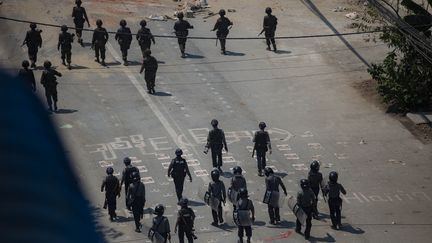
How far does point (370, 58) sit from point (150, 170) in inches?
496

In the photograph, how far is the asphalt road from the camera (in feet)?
62.3

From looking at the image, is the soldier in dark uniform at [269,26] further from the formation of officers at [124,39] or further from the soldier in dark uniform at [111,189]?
the soldier in dark uniform at [111,189]

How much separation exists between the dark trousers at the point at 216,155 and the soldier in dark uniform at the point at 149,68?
6.04 metres

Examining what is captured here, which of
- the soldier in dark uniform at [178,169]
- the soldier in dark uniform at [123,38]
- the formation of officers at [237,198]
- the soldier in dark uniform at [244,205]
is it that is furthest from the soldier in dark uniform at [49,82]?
the soldier in dark uniform at [244,205]

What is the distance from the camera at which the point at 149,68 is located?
86.0ft

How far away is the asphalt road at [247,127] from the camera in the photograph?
19.0m

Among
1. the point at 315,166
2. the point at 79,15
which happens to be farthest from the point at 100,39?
the point at 315,166

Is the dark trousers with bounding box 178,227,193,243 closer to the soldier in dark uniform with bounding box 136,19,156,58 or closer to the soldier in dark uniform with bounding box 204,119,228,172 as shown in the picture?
the soldier in dark uniform with bounding box 204,119,228,172

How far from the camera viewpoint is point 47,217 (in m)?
1.35

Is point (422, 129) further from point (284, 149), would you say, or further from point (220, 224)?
point (220, 224)

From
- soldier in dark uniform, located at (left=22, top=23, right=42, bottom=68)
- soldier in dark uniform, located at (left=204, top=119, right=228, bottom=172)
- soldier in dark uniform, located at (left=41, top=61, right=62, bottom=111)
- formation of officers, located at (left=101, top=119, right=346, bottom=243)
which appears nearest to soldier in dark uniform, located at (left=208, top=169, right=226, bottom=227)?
formation of officers, located at (left=101, top=119, right=346, bottom=243)

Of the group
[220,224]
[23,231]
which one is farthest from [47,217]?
[220,224]

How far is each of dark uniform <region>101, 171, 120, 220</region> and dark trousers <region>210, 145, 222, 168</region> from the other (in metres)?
3.53

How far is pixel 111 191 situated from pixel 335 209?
5.07 metres
